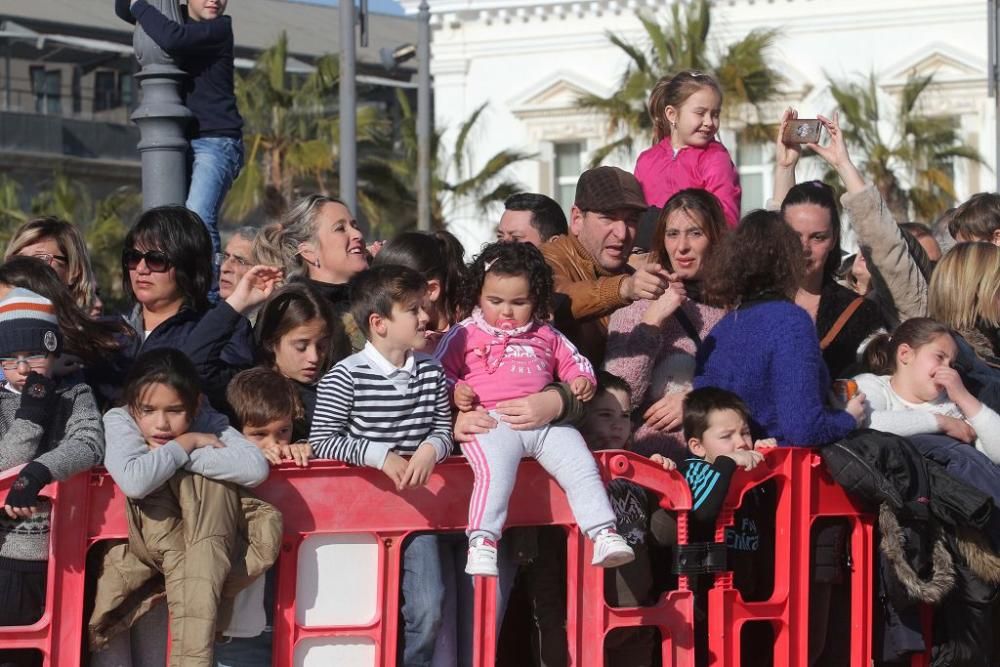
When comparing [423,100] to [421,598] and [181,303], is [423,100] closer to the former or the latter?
[181,303]

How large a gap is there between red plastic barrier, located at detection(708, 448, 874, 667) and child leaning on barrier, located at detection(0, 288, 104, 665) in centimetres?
219

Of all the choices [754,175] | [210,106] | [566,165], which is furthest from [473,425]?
[566,165]

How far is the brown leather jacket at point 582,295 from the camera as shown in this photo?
21.0ft

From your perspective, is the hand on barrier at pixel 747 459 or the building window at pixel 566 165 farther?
the building window at pixel 566 165

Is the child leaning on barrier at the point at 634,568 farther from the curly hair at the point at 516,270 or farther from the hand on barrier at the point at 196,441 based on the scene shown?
the hand on barrier at the point at 196,441

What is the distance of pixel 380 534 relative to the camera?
548 cm

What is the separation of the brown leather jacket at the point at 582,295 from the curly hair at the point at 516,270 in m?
0.37

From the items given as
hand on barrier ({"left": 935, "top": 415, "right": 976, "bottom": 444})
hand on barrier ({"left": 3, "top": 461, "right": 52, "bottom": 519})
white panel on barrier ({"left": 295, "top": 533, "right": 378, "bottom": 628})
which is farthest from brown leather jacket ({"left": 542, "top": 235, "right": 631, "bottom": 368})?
hand on barrier ({"left": 3, "top": 461, "right": 52, "bottom": 519})

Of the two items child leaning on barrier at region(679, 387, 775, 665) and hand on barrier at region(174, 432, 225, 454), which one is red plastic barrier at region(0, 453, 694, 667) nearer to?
child leaning on barrier at region(679, 387, 775, 665)

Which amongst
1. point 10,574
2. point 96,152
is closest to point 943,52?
point 96,152

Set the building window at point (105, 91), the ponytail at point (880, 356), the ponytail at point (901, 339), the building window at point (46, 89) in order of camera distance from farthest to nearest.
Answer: the building window at point (105, 91) → the building window at point (46, 89) → the ponytail at point (880, 356) → the ponytail at point (901, 339)

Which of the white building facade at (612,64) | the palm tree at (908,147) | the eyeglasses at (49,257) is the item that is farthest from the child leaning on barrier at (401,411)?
the white building facade at (612,64)

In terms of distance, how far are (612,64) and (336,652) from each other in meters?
33.4

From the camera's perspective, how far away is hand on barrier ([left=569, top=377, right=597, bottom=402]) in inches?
229
